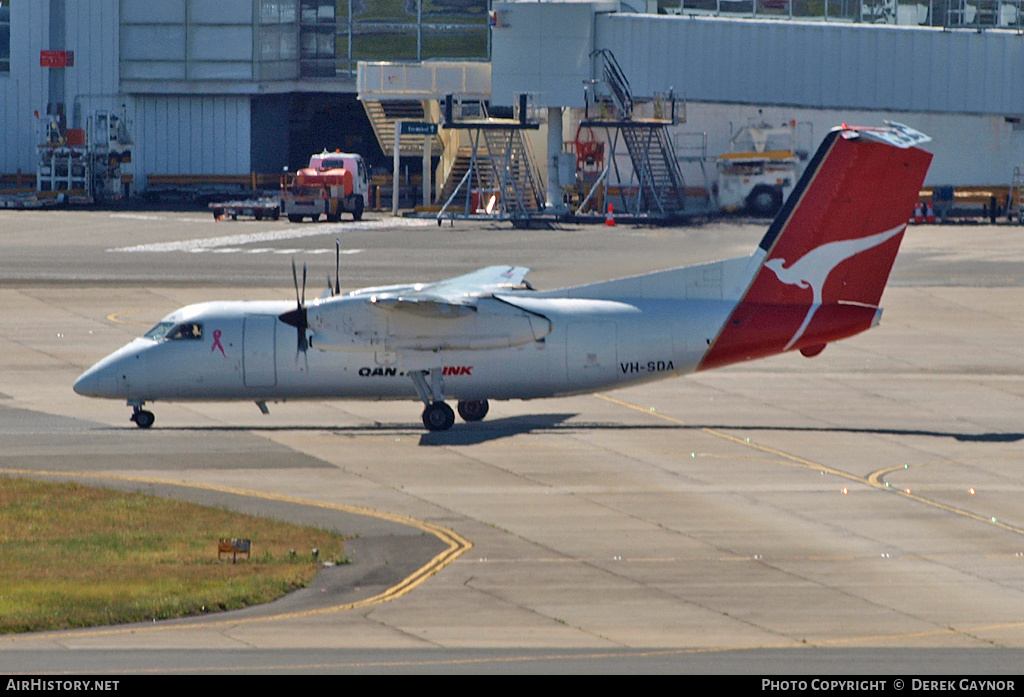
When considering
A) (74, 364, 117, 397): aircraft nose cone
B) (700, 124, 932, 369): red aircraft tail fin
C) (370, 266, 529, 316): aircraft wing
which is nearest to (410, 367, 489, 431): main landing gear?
(370, 266, 529, 316): aircraft wing

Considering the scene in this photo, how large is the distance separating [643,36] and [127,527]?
215 ft

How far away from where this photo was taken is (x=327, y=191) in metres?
83.6

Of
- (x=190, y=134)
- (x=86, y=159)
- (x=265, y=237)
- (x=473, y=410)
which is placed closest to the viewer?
(x=473, y=410)

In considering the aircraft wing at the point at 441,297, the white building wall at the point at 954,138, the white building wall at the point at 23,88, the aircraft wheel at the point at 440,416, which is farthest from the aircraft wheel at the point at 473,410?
the white building wall at the point at 23,88


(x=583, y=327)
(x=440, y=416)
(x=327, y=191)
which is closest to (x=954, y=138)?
(x=327, y=191)

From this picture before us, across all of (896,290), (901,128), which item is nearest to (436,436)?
(901,128)

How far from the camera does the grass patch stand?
1933cm

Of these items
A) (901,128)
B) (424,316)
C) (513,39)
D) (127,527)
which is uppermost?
(513,39)

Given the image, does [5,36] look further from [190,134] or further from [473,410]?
[473,410]

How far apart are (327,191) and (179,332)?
51673mm

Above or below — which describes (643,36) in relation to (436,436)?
above

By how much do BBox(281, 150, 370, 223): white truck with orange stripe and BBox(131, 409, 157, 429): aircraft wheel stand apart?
5103 centimetres
